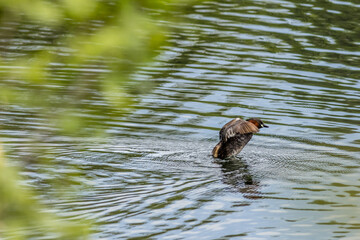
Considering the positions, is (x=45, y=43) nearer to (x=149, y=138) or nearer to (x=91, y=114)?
(x=91, y=114)

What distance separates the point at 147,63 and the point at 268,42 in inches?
539

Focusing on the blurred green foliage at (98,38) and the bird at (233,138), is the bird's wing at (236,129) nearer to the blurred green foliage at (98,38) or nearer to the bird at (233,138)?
the bird at (233,138)

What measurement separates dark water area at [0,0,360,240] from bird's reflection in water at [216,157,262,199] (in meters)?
0.01

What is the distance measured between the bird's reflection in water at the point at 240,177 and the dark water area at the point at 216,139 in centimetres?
1

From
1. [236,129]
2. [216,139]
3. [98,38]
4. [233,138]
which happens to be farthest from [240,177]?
[98,38]

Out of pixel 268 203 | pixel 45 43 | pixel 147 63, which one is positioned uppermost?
pixel 147 63

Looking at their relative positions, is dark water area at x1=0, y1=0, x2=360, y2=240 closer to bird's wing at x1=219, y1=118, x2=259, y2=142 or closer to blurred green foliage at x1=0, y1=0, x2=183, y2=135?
blurred green foliage at x1=0, y1=0, x2=183, y2=135

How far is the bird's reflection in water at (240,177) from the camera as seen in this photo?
825 centimetres

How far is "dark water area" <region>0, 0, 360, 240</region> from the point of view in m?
7.18

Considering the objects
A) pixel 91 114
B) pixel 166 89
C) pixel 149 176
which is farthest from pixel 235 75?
pixel 149 176

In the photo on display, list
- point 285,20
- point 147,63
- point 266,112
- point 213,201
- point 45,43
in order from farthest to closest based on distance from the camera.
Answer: point 285,20, point 45,43, point 266,112, point 213,201, point 147,63

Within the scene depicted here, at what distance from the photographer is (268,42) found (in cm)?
1554

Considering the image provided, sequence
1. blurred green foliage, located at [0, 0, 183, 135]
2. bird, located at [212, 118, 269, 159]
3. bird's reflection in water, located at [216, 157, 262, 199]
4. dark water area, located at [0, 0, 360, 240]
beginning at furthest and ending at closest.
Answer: bird, located at [212, 118, 269, 159] → bird's reflection in water, located at [216, 157, 262, 199] → dark water area, located at [0, 0, 360, 240] → blurred green foliage, located at [0, 0, 183, 135]

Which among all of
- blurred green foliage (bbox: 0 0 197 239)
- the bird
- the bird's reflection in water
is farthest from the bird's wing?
blurred green foliage (bbox: 0 0 197 239)
